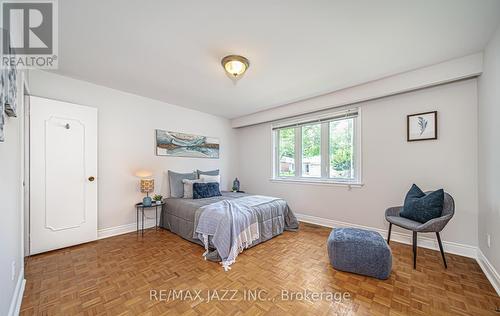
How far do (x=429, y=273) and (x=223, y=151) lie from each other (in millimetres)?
4221

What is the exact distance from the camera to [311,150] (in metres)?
4.05

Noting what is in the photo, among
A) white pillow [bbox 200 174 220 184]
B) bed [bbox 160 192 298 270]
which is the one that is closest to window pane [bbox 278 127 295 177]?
bed [bbox 160 192 298 270]

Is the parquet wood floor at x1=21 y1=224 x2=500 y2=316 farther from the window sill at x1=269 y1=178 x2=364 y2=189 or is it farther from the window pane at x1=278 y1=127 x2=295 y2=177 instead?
the window pane at x1=278 y1=127 x2=295 y2=177

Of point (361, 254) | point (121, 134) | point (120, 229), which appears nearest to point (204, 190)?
point (120, 229)

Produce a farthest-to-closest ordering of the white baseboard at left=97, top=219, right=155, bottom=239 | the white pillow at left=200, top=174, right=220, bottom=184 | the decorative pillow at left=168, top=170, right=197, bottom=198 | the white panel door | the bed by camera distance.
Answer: the white pillow at left=200, top=174, right=220, bottom=184
the decorative pillow at left=168, top=170, right=197, bottom=198
the white baseboard at left=97, top=219, right=155, bottom=239
the bed
the white panel door

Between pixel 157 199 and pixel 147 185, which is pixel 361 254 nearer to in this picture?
pixel 157 199

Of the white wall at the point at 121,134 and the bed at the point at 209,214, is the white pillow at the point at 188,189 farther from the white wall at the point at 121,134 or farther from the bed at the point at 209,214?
the white wall at the point at 121,134

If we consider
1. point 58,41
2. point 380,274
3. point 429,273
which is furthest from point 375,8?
point 58,41

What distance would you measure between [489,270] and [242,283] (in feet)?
8.33

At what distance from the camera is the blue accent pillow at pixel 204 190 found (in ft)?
11.9

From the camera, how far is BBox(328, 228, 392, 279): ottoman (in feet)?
6.59

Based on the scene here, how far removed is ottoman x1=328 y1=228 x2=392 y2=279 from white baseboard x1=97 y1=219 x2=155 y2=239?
10.3 feet

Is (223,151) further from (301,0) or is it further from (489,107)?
(489,107)

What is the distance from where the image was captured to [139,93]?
138 inches
